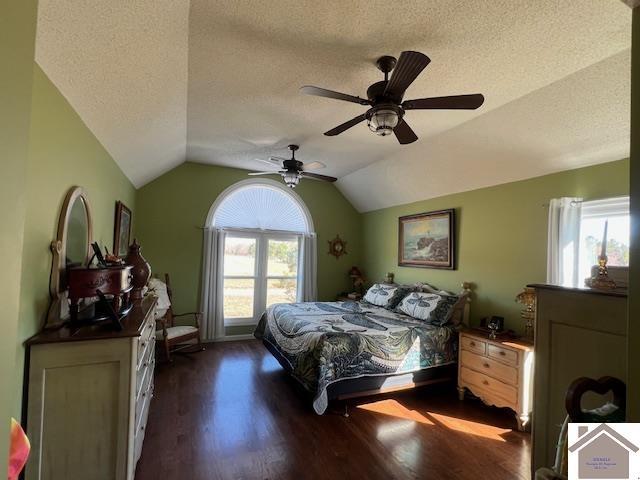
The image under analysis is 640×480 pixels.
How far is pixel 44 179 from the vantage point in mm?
1510

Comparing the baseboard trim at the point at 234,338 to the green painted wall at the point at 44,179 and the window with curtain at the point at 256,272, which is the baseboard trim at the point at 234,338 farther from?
the green painted wall at the point at 44,179

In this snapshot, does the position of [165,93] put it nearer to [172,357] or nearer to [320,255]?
[172,357]

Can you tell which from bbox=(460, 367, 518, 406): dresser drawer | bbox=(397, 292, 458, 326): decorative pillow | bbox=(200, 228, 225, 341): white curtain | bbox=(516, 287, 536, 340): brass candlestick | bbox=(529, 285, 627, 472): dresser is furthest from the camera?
bbox=(200, 228, 225, 341): white curtain

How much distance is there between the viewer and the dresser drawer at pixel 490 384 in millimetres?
Answer: 2607

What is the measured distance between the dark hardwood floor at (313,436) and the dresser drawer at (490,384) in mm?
215

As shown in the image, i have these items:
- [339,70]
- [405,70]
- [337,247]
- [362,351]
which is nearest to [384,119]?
[405,70]

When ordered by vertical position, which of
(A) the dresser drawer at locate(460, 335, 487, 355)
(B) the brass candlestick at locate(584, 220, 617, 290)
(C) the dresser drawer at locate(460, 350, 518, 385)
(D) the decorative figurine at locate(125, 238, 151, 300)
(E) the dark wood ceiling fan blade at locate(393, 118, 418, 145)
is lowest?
(C) the dresser drawer at locate(460, 350, 518, 385)

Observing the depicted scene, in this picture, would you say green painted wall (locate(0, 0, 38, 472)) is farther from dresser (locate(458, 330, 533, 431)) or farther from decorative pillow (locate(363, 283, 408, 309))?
decorative pillow (locate(363, 283, 408, 309))

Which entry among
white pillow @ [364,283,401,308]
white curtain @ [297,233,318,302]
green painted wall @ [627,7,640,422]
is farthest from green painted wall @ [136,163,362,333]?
green painted wall @ [627,7,640,422]

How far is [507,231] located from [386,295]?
174cm

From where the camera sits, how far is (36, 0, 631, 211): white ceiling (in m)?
1.56

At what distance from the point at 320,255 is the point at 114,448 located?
13.9ft

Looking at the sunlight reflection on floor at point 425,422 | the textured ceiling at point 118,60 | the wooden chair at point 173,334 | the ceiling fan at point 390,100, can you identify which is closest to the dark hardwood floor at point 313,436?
the sunlight reflection on floor at point 425,422

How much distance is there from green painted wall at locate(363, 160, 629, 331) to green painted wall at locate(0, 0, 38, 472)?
3545mm
